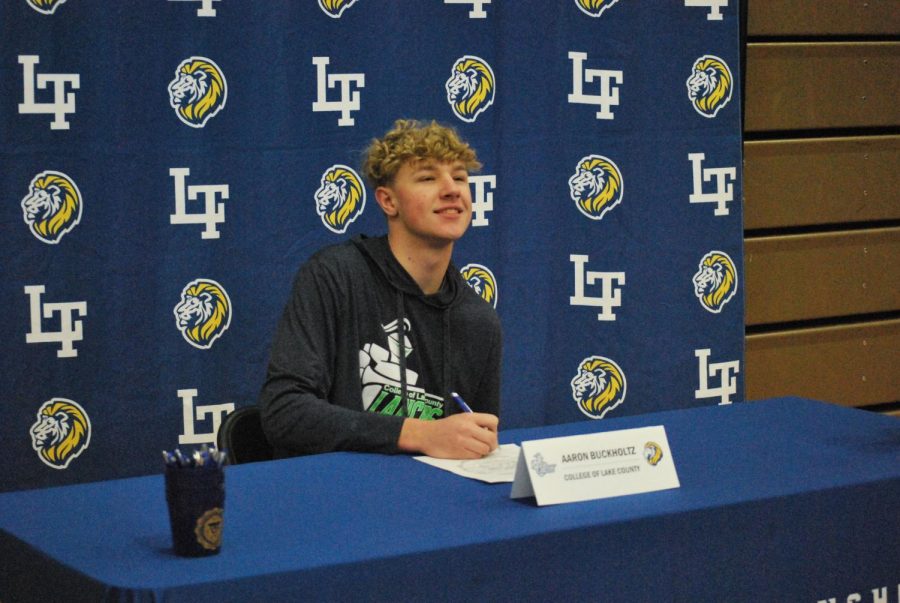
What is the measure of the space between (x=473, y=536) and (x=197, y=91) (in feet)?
6.94

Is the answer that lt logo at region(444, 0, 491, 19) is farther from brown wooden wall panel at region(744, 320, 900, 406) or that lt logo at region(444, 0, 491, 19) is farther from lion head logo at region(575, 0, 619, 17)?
brown wooden wall panel at region(744, 320, 900, 406)

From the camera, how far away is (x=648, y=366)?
423 centimetres

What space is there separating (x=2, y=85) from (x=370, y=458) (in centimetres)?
167

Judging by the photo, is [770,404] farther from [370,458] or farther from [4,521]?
[4,521]

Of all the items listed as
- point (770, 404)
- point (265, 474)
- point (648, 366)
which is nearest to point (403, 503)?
point (265, 474)

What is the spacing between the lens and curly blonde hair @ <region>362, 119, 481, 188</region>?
2664mm

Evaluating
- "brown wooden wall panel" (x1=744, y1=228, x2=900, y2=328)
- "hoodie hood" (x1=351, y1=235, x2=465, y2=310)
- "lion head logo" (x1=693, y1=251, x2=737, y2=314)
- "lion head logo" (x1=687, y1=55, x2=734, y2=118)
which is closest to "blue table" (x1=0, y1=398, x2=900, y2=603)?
"hoodie hood" (x1=351, y1=235, x2=465, y2=310)

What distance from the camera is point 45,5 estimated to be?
328 cm

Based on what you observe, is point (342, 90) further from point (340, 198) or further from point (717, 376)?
point (717, 376)

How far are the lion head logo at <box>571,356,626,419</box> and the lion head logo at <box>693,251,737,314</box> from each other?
0.41 meters

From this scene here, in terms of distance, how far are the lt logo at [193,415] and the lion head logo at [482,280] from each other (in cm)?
90

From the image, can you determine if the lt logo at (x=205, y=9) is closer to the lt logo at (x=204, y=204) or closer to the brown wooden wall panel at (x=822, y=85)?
the lt logo at (x=204, y=204)

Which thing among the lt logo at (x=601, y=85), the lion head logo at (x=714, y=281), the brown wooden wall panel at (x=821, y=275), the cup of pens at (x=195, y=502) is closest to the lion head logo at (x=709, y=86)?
the lt logo at (x=601, y=85)

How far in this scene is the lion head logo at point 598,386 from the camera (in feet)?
13.5
